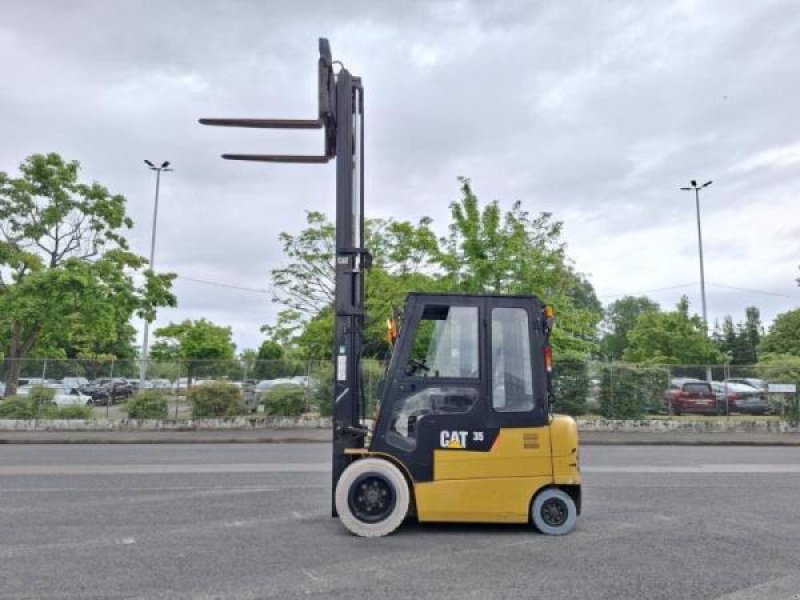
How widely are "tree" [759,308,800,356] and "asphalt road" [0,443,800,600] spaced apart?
43.4m

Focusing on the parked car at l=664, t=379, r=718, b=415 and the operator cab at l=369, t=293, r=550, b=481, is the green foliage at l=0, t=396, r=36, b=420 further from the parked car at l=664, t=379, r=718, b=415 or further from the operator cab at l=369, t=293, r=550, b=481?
the parked car at l=664, t=379, r=718, b=415

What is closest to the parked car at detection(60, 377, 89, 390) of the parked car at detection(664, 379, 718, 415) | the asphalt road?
the asphalt road

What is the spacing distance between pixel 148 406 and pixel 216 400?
85.1 inches

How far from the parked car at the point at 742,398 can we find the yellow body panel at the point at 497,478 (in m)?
17.6

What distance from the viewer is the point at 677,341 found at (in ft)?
138

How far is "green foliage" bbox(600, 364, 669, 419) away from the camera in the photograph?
20297 millimetres

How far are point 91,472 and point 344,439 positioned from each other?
6.48 metres

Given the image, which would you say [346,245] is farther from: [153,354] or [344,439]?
[153,354]

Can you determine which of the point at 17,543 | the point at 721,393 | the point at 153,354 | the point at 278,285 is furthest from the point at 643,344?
the point at 17,543

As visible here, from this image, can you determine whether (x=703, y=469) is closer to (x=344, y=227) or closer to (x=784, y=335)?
(x=344, y=227)

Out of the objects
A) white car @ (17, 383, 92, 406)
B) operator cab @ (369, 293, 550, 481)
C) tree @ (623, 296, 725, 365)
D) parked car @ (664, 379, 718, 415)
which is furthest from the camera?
tree @ (623, 296, 725, 365)

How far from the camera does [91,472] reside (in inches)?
418

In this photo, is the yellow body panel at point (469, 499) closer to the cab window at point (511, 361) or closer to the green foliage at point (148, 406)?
the cab window at point (511, 361)

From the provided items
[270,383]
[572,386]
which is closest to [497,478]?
[572,386]
